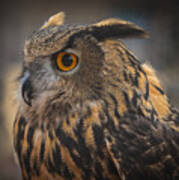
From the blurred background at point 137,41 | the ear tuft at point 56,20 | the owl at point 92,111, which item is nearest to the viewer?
the owl at point 92,111

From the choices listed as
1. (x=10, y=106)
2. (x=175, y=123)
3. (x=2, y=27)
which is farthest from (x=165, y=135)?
(x=2, y=27)

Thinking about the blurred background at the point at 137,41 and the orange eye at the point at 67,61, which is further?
the blurred background at the point at 137,41

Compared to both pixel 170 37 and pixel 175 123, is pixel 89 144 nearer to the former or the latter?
pixel 175 123

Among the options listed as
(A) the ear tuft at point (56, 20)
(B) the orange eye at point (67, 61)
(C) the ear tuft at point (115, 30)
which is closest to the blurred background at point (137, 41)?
(A) the ear tuft at point (56, 20)

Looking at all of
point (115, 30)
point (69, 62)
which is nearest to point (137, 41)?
point (115, 30)

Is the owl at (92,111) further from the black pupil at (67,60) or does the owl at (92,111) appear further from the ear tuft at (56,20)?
the ear tuft at (56,20)

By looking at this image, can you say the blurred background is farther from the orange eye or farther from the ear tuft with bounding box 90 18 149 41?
the orange eye

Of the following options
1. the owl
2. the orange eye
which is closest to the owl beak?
the owl

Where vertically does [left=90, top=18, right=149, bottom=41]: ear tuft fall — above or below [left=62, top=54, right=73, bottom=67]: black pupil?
above
